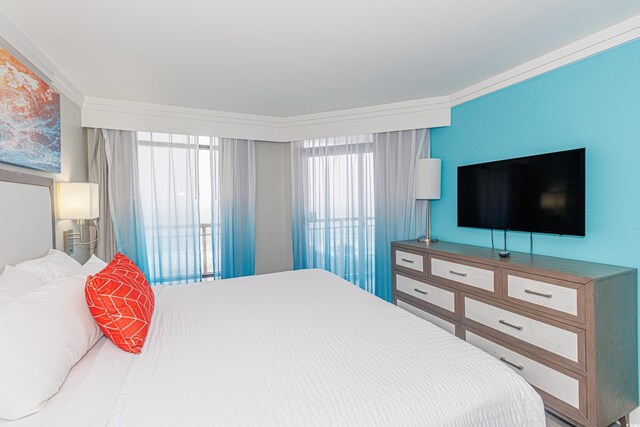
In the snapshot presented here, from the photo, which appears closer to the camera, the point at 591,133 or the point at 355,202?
the point at 591,133

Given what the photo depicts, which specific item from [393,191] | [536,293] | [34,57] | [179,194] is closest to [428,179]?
[393,191]

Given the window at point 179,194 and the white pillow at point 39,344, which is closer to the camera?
the white pillow at point 39,344

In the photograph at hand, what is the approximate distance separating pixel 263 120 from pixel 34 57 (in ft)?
6.86

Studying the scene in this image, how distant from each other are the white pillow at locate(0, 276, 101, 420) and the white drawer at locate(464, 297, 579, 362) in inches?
94.9

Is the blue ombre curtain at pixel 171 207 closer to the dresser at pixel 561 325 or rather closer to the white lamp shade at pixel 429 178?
the white lamp shade at pixel 429 178

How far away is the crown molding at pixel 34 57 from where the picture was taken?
1.75 metres

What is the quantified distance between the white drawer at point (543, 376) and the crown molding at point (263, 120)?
220cm

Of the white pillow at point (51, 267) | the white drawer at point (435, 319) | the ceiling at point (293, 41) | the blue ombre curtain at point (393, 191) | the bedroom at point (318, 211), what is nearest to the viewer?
the bedroom at point (318, 211)

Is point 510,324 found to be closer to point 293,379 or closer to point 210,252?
point 293,379

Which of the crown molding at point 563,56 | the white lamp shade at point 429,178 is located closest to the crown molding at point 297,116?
the crown molding at point 563,56

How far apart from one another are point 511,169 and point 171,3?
2.59 metres

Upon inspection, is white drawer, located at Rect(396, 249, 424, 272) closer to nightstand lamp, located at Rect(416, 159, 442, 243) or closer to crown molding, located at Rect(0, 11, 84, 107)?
nightstand lamp, located at Rect(416, 159, 442, 243)

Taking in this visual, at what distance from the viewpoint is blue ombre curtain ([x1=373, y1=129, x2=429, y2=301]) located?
3.48 meters

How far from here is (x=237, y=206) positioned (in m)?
3.73
